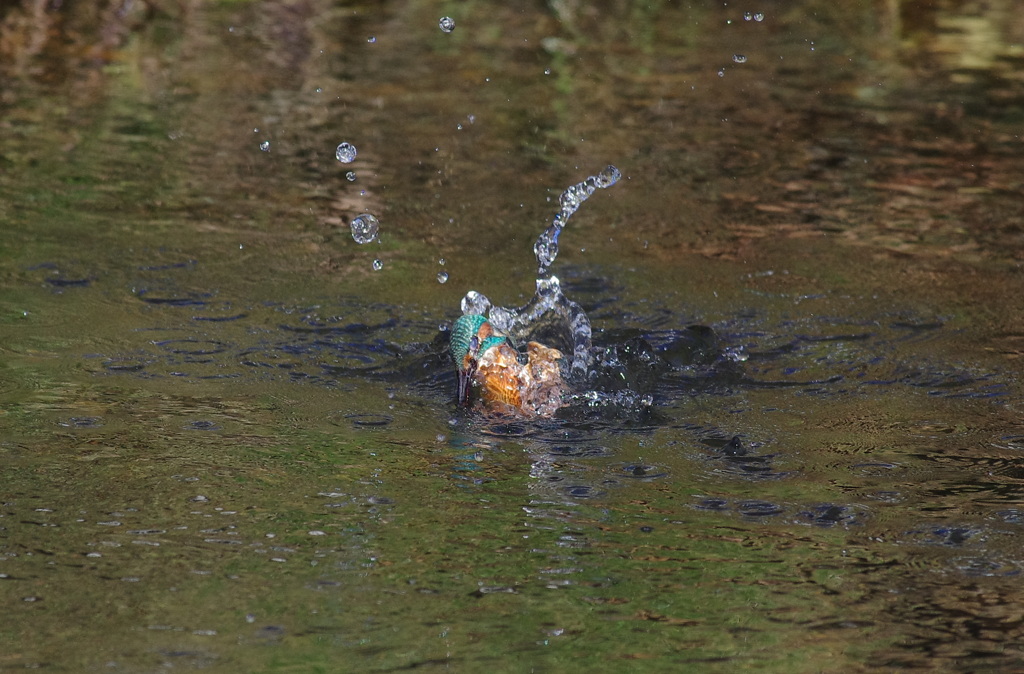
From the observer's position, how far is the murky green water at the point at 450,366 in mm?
2832

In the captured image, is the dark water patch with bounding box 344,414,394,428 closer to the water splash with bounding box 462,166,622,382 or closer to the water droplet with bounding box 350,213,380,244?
the water splash with bounding box 462,166,622,382

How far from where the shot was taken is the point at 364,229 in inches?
235

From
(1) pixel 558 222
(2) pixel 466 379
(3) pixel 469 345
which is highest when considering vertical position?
(1) pixel 558 222

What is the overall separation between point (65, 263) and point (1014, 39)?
25.0 feet

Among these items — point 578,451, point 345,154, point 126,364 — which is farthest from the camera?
point 345,154

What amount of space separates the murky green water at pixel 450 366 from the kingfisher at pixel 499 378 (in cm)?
11

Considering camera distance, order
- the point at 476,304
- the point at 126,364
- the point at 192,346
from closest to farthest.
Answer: the point at 126,364
the point at 192,346
the point at 476,304

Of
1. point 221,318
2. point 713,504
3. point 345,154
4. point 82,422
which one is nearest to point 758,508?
point 713,504

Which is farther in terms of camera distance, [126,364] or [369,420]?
[126,364]

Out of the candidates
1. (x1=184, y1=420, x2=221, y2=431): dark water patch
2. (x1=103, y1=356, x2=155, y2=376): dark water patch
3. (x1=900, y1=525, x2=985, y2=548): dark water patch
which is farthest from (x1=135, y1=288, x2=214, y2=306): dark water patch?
(x1=900, y1=525, x2=985, y2=548): dark water patch

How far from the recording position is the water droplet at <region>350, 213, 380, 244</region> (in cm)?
592

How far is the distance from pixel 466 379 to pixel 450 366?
0.33m

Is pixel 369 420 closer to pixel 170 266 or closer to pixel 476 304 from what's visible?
pixel 476 304

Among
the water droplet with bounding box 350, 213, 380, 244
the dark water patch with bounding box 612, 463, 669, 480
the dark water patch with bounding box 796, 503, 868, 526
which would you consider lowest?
the dark water patch with bounding box 796, 503, 868, 526
